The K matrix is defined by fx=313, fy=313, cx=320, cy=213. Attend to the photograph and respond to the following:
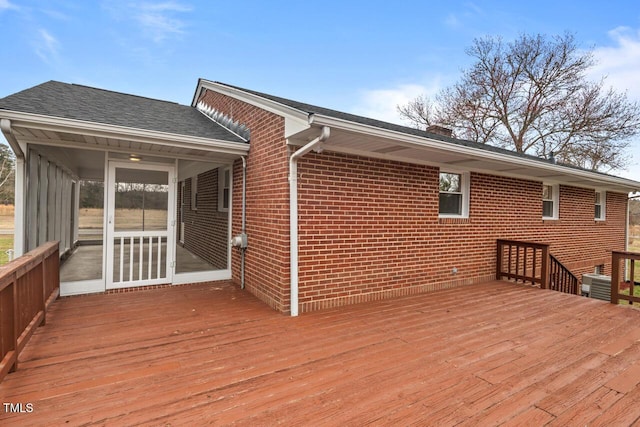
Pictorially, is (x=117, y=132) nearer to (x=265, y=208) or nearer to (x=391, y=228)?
(x=265, y=208)

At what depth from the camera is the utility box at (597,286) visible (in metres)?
7.51

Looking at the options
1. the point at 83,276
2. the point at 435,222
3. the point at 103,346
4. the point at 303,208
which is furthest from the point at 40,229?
the point at 435,222

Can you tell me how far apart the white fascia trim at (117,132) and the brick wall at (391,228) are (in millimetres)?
1533

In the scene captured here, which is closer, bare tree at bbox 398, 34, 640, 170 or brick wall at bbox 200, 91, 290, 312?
brick wall at bbox 200, 91, 290, 312

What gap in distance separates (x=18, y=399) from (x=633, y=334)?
595cm

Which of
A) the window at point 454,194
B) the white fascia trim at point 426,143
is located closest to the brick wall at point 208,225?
the white fascia trim at point 426,143

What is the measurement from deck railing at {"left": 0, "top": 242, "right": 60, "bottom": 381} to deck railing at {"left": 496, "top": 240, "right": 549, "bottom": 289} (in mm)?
7094

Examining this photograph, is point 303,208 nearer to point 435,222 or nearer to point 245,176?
point 245,176

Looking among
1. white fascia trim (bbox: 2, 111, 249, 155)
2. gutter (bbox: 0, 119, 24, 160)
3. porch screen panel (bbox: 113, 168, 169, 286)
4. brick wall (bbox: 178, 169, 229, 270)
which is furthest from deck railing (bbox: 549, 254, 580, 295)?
gutter (bbox: 0, 119, 24, 160)

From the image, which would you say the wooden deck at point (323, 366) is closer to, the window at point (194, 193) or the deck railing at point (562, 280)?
the deck railing at point (562, 280)

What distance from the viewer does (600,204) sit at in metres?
9.78

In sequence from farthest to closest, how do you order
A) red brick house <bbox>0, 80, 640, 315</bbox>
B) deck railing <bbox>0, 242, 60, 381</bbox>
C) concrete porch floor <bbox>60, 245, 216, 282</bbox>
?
concrete porch floor <bbox>60, 245, 216, 282</bbox>
red brick house <bbox>0, 80, 640, 315</bbox>
deck railing <bbox>0, 242, 60, 381</bbox>

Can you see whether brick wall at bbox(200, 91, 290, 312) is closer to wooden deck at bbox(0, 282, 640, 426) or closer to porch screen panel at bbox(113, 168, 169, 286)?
wooden deck at bbox(0, 282, 640, 426)

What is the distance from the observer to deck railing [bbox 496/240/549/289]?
19.6ft
